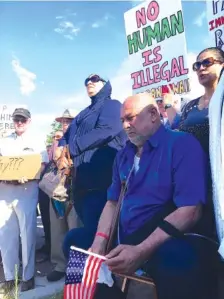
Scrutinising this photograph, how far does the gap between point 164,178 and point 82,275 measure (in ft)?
2.12

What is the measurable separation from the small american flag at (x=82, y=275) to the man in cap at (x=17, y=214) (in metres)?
1.71

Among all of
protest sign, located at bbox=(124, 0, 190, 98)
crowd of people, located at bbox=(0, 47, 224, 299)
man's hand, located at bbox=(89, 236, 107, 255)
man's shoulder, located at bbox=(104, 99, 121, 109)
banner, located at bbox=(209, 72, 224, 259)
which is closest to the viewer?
banner, located at bbox=(209, 72, 224, 259)

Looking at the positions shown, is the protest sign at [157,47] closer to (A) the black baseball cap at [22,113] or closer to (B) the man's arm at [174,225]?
(A) the black baseball cap at [22,113]

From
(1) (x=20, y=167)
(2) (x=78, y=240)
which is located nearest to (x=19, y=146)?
(1) (x=20, y=167)

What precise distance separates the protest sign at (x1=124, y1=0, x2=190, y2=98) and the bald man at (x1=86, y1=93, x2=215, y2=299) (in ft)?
7.59

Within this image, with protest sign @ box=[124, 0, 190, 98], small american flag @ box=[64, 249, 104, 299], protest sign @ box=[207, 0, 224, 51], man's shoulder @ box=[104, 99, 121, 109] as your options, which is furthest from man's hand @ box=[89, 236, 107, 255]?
protest sign @ box=[124, 0, 190, 98]

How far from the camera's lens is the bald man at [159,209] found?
1545mm

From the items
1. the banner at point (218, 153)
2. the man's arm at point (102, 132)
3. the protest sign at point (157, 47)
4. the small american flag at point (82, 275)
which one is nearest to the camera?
the banner at point (218, 153)

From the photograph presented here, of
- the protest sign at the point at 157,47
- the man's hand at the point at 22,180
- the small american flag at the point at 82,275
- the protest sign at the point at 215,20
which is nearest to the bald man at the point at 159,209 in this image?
the small american flag at the point at 82,275

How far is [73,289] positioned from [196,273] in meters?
0.64

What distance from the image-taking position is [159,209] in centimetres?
173

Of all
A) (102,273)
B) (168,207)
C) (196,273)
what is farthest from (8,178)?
(196,273)

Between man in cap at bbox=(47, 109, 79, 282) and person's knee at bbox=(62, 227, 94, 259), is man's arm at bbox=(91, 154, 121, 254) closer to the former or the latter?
person's knee at bbox=(62, 227, 94, 259)

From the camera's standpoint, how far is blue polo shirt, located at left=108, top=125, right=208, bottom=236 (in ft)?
5.37
